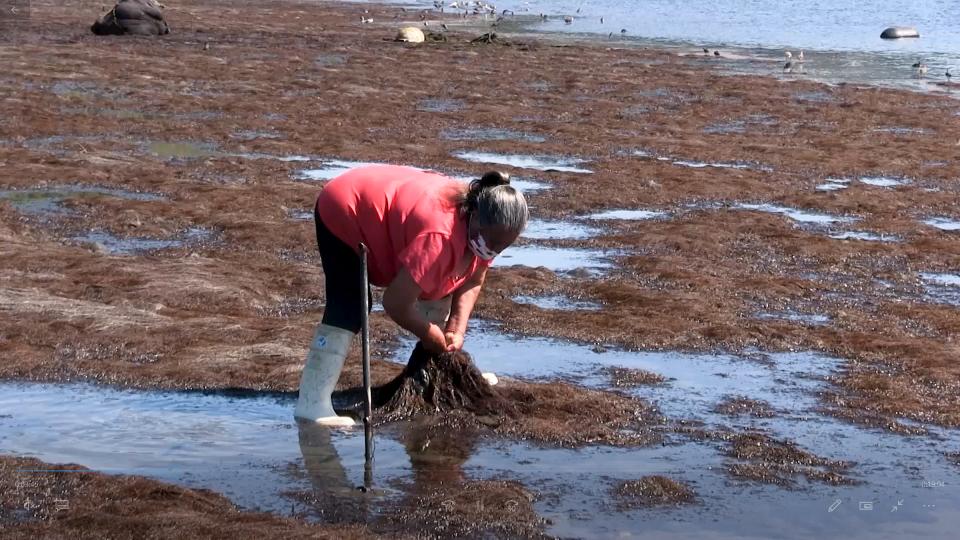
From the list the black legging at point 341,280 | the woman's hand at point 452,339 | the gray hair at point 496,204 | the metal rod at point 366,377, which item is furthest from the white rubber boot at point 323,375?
the gray hair at point 496,204

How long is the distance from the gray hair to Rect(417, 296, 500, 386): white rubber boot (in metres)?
0.78

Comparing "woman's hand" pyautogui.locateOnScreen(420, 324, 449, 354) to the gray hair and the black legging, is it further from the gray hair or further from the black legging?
the gray hair

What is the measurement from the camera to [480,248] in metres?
5.95

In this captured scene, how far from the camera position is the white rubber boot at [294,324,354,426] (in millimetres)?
6500

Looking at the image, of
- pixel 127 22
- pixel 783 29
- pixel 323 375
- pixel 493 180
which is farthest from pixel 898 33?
pixel 493 180

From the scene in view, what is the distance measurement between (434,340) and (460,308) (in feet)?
0.81

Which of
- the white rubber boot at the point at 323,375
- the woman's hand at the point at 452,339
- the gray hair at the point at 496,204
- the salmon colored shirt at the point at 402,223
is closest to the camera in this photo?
the gray hair at the point at 496,204

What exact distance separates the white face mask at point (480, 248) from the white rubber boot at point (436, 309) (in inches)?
25.4

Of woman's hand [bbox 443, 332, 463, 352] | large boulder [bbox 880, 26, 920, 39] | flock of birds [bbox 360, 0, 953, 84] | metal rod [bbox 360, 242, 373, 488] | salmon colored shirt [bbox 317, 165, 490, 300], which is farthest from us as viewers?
large boulder [bbox 880, 26, 920, 39]

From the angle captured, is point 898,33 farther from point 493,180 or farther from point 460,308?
point 493,180

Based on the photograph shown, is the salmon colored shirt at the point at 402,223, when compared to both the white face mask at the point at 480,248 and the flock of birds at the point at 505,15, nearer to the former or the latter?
the white face mask at the point at 480,248


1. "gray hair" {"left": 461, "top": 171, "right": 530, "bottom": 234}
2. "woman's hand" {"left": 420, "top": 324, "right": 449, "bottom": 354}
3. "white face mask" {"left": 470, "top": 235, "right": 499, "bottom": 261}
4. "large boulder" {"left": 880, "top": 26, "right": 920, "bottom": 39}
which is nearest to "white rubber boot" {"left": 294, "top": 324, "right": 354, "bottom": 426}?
"woman's hand" {"left": 420, "top": 324, "right": 449, "bottom": 354}

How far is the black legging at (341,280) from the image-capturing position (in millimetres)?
6355

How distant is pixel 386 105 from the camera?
2191 centimetres
